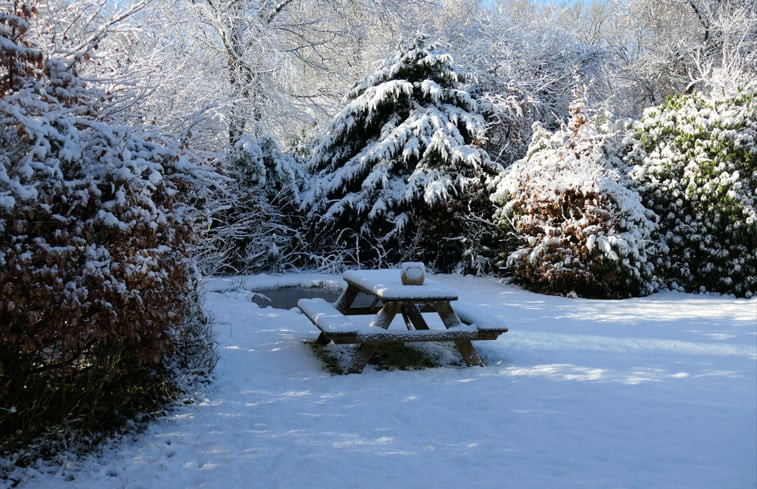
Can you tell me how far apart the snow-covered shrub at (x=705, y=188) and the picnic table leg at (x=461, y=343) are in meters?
5.43

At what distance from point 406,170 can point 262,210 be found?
258cm

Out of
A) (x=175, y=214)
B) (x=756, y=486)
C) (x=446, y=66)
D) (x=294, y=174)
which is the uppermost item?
(x=446, y=66)

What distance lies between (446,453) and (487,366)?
1753mm

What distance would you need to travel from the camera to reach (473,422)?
3.87m

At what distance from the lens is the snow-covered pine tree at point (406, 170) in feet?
33.8

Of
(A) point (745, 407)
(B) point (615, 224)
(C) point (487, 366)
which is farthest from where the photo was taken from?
(B) point (615, 224)

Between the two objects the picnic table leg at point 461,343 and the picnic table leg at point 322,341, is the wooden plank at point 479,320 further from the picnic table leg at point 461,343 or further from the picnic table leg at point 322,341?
the picnic table leg at point 322,341

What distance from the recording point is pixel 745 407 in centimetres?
420

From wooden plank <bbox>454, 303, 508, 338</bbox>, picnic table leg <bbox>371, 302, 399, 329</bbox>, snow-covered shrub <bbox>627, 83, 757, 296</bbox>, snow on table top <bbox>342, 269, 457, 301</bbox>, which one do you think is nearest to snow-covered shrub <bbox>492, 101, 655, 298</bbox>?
snow-covered shrub <bbox>627, 83, 757, 296</bbox>

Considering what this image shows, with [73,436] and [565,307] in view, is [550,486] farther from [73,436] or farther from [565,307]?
[565,307]

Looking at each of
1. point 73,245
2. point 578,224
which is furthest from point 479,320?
point 578,224

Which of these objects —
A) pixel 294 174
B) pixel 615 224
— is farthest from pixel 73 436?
pixel 294 174

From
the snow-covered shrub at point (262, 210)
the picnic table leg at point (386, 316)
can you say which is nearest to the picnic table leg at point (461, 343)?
the picnic table leg at point (386, 316)

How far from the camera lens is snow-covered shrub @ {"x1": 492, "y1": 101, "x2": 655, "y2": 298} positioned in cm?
840
